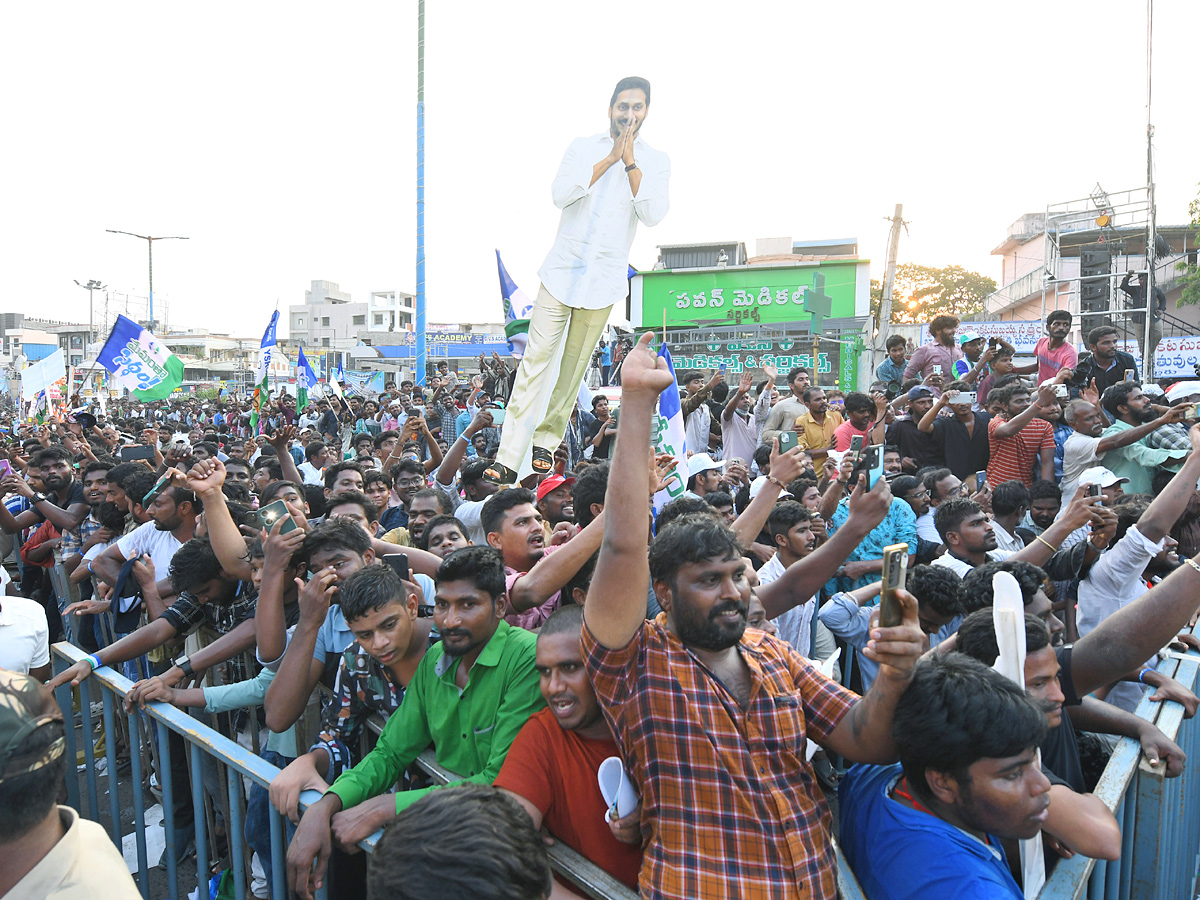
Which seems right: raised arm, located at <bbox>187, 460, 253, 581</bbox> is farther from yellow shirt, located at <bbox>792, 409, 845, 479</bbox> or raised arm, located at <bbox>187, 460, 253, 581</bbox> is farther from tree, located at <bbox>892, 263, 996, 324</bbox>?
tree, located at <bbox>892, 263, 996, 324</bbox>

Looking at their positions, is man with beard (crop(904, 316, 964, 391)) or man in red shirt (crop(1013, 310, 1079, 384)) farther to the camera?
man with beard (crop(904, 316, 964, 391))

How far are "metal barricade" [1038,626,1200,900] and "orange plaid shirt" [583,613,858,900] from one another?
611 mm

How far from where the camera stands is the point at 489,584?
250 cm

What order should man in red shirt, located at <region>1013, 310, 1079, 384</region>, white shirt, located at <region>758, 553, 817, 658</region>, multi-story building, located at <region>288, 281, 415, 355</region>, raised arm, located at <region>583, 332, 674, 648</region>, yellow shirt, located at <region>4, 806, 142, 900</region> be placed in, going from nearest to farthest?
yellow shirt, located at <region>4, 806, 142, 900</region>
raised arm, located at <region>583, 332, 674, 648</region>
white shirt, located at <region>758, 553, 817, 658</region>
man in red shirt, located at <region>1013, 310, 1079, 384</region>
multi-story building, located at <region>288, 281, 415, 355</region>

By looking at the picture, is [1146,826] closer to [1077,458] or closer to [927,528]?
[927,528]

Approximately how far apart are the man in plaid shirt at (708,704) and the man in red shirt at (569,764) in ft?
0.47

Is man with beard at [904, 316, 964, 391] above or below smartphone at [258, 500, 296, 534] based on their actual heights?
above

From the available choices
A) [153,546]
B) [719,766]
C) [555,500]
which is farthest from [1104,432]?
[153,546]

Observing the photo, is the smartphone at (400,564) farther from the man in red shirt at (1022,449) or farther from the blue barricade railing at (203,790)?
the man in red shirt at (1022,449)

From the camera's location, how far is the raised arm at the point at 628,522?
1911 millimetres

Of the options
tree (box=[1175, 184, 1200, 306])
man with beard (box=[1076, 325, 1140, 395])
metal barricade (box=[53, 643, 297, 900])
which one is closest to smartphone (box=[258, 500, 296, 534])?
metal barricade (box=[53, 643, 297, 900])

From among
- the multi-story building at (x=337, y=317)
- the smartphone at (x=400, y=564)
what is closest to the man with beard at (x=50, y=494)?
the smartphone at (x=400, y=564)

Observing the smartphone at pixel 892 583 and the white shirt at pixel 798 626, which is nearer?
A: the smartphone at pixel 892 583

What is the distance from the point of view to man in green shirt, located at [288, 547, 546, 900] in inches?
87.2
